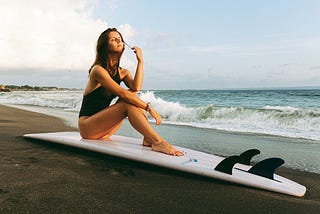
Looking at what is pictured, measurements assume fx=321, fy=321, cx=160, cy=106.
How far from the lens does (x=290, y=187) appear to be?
272cm

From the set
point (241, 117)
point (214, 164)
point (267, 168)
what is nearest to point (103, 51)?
point (214, 164)

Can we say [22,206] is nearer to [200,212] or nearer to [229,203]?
[200,212]

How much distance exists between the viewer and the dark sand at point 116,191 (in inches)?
80.4

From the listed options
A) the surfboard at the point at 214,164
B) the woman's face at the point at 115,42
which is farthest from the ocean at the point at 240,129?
the woman's face at the point at 115,42

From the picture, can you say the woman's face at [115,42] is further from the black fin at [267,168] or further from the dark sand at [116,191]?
the black fin at [267,168]

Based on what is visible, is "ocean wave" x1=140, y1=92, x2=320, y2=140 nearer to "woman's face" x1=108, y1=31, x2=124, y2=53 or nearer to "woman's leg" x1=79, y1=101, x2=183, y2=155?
"woman's leg" x1=79, y1=101, x2=183, y2=155

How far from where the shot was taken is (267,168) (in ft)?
9.30

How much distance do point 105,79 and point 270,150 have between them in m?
3.32

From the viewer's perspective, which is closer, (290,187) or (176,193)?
(176,193)

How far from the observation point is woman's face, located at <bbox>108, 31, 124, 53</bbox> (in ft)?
11.6

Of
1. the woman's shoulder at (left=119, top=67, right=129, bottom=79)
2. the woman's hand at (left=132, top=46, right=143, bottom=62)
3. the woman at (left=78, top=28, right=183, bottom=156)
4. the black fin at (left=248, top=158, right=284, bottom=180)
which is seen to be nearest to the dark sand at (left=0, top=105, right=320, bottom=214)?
the black fin at (left=248, top=158, right=284, bottom=180)

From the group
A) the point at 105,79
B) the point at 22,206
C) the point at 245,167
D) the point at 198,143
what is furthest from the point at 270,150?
the point at 22,206

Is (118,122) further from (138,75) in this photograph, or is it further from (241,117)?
(241,117)

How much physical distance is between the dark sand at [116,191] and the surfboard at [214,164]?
0.07 meters
